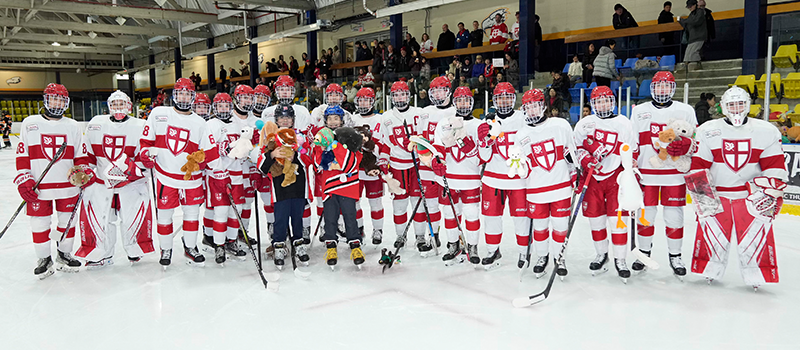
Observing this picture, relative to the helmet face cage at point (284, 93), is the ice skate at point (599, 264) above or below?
below

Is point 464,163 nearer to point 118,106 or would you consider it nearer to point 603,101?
point 603,101

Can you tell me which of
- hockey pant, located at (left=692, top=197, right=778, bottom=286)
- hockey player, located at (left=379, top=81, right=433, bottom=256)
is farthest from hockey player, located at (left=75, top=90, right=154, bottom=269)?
hockey pant, located at (left=692, top=197, right=778, bottom=286)

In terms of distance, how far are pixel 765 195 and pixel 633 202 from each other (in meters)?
0.75

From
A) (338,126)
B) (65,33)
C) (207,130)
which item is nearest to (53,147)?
(207,130)

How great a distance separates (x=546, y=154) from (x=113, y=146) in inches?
125

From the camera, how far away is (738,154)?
136 inches

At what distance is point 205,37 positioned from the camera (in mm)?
21109

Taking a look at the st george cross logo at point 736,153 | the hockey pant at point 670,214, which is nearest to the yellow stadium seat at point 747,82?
the hockey pant at point 670,214

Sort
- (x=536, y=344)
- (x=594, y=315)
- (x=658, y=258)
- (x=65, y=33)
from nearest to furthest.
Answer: (x=536, y=344)
(x=594, y=315)
(x=658, y=258)
(x=65, y=33)

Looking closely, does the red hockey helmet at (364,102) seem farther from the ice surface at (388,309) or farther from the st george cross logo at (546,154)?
the st george cross logo at (546,154)

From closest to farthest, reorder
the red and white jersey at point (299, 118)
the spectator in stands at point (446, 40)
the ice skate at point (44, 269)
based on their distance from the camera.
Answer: the ice skate at point (44, 269) < the red and white jersey at point (299, 118) < the spectator in stands at point (446, 40)

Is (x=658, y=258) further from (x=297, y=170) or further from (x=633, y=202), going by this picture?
(x=297, y=170)

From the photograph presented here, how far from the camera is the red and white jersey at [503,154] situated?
3.85 meters

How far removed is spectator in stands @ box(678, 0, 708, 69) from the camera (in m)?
8.42
